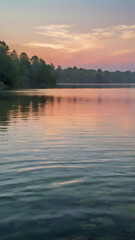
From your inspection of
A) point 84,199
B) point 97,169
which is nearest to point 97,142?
point 97,169

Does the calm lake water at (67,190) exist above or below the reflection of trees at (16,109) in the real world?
above

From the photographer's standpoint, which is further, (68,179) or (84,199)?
(68,179)

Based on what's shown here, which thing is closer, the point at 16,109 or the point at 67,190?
the point at 67,190

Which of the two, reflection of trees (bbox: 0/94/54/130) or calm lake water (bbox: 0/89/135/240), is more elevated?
calm lake water (bbox: 0/89/135/240)

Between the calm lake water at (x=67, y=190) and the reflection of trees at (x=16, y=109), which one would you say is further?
Answer: the reflection of trees at (x=16, y=109)

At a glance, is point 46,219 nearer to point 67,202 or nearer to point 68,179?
point 67,202

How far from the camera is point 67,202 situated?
7.46 meters

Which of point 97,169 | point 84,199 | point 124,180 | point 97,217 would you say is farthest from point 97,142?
point 97,217

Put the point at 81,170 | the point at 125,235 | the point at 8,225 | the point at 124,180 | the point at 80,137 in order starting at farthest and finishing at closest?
the point at 80,137 → the point at 81,170 → the point at 124,180 → the point at 8,225 → the point at 125,235

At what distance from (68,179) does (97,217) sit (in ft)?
9.49

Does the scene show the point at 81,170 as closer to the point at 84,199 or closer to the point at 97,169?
the point at 97,169

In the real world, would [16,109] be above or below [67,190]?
below

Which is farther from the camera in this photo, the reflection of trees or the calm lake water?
the reflection of trees

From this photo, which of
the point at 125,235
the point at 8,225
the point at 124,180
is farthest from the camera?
the point at 124,180
